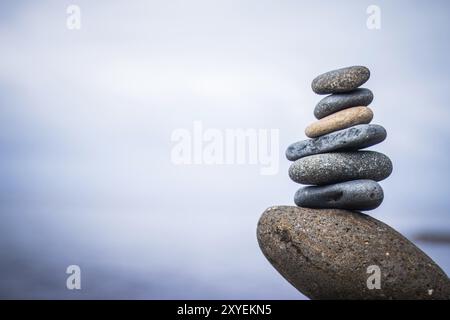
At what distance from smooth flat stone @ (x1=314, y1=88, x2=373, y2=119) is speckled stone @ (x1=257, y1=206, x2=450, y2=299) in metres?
1.13

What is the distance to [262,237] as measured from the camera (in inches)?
234

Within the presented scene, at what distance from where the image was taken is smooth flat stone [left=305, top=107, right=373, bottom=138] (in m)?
5.87

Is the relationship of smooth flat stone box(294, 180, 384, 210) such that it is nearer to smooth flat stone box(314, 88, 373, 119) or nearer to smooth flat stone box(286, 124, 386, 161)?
smooth flat stone box(286, 124, 386, 161)

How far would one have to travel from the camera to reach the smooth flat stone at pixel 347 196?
571 centimetres

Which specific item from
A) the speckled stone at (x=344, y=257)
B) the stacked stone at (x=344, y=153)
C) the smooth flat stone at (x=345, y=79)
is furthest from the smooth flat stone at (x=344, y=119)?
the speckled stone at (x=344, y=257)

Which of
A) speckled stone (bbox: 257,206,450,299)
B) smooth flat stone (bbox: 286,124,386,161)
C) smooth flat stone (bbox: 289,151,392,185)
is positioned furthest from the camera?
smooth flat stone (bbox: 289,151,392,185)

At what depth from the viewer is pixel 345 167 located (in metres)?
5.84

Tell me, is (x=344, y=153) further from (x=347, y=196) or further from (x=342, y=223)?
(x=342, y=223)

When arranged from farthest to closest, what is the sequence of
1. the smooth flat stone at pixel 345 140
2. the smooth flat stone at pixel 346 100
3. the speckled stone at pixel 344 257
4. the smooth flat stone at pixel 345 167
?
the smooth flat stone at pixel 346 100 < the smooth flat stone at pixel 345 167 < the smooth flat stone at pixel 345 140 < the speckled stone at pixel 344 257

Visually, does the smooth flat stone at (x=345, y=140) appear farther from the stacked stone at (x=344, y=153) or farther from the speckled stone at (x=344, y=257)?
the speckled stone at (x=344, y=257)

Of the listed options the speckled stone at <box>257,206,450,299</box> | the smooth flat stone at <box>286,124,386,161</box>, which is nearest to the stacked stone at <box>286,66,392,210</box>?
the smooth flat stone at <box>286,124,386,161</box>
